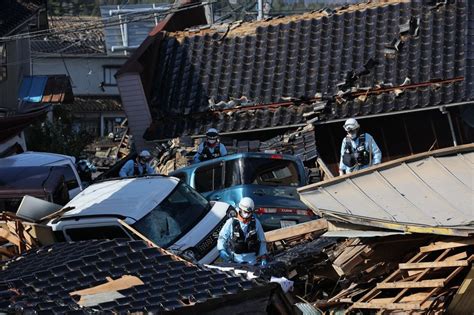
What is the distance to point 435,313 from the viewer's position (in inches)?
527

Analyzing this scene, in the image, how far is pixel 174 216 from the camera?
15594 millimetres

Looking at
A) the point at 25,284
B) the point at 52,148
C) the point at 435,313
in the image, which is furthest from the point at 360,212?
the point at 52,148

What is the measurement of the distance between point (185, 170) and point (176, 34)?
31.8 ft

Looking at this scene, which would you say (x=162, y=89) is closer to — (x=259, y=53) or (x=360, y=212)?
(x=259, y=53)

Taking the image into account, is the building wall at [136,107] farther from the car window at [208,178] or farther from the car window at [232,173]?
the car window at [232,173]

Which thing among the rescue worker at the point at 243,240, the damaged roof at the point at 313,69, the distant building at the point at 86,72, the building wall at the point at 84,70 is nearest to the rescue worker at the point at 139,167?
the damaged roof at the point at 313,69

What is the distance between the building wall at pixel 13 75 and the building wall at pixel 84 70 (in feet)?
50.7

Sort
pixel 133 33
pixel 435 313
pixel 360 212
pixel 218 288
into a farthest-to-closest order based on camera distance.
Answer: pixel 133 33
pixel 360 212
pixel 435 313
pixel 218 288

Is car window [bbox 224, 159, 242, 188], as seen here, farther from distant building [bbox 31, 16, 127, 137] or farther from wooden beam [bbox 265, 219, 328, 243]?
distant building [bbox 31, 16, 127, 137]

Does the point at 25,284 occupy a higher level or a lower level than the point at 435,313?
higher

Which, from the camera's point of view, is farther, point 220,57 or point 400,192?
point 220,57

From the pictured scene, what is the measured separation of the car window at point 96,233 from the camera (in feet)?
48.8

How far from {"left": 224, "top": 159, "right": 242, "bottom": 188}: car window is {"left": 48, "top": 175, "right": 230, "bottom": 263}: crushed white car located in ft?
5.39

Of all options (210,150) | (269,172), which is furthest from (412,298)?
(210,150)
